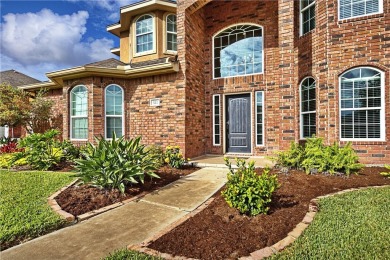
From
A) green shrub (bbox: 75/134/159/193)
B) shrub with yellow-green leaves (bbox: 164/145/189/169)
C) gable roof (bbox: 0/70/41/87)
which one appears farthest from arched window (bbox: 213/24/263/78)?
gable roof (bbox: 0/70/41/87)

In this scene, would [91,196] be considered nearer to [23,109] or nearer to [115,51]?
[23,109]

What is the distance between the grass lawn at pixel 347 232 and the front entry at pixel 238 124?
16.8 feet

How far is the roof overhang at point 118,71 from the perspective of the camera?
7449 millimetres

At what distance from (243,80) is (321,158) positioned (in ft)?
14.7

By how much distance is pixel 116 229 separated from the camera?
2812 millimetres

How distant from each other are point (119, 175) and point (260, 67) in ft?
22.3

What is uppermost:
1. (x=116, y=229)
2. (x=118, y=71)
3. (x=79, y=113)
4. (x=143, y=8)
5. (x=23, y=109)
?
(x=143, y=8)

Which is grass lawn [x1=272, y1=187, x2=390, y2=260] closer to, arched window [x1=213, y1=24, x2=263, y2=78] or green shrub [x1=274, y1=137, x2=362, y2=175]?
green shrub [x1=274, y1=137, x2=362, y2=175]

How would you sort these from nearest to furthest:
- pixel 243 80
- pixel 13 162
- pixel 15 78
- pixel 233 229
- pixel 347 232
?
pixel 347 232, pixel 233 229, pixel 13 162, pixel 243 80, pixel 15 78

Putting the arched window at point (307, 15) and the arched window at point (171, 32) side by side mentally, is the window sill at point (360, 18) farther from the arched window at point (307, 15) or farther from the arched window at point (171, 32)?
the arched window at point (171, 32)

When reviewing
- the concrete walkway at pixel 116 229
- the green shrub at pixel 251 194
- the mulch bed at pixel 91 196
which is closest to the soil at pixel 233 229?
the green shrub at pixel 251 194

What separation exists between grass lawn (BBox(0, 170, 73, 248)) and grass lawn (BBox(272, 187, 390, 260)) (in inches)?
118

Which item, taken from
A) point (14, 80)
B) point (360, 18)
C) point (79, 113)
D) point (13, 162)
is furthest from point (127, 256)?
point (14, 80)

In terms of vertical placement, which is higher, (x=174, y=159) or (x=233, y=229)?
(x=174, y=159)
